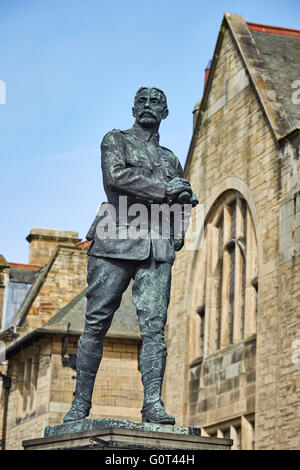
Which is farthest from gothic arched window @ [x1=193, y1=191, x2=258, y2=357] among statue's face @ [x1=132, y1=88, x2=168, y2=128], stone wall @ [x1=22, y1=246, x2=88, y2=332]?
statue's face @ [x1=132, y1=88, x2=168, y2=128]

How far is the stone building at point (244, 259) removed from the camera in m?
23.0

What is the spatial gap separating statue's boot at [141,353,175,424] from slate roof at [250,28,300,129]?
1608 cm

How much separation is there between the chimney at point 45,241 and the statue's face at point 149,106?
31351 mm

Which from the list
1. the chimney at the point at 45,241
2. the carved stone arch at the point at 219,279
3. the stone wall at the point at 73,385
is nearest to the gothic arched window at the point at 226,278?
the carved stone arch at the point at 219,279

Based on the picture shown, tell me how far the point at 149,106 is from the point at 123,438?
2987 mm

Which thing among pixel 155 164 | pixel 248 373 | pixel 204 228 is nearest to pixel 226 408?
pixel 248 373

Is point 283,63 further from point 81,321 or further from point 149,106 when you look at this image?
point 149,106

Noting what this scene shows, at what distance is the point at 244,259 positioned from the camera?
1030 inches

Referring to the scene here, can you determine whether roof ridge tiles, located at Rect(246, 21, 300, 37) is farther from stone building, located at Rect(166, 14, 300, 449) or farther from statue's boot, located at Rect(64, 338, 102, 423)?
statue's boot, located at Rect(64, 338, 102, 423)

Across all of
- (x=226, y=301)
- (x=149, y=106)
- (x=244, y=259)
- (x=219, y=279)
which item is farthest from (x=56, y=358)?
(x=149, y=106)

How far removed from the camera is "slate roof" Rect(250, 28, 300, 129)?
25.5 meters

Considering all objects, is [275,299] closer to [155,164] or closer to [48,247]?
[155,164]

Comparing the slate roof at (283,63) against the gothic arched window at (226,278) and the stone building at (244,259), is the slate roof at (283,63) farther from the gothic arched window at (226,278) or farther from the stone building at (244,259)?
the gothic arched window at (226,278)

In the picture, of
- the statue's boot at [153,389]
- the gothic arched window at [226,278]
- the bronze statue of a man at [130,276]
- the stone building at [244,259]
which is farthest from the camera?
the gothic arched window at [226,278]
